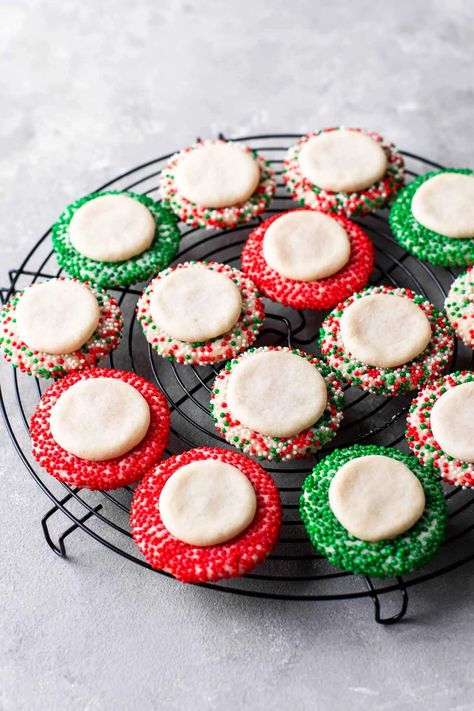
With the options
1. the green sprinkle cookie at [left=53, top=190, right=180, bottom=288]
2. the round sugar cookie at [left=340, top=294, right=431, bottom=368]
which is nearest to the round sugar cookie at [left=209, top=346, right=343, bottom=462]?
the round sugar cookie at [left=340, top=294, right=431, bottom=368]

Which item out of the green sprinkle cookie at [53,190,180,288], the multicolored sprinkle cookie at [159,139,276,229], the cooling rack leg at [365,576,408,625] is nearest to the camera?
the cooling rack leg at [365,576,408,625]

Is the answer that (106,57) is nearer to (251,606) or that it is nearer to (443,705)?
(251,606)

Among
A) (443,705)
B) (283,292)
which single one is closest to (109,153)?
(283,292)

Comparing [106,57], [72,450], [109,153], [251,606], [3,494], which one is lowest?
[251,606]

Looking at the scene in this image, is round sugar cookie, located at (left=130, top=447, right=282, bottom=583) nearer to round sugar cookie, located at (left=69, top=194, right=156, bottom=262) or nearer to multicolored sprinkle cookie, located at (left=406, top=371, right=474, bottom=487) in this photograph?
multicolored sprinkle cookie, located at (left=406, top=371, right=474, bottom=487)

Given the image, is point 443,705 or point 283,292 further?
point 283,292

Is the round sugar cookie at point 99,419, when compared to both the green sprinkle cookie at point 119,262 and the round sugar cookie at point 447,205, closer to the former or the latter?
the green sprinkle cookie at point 119,262

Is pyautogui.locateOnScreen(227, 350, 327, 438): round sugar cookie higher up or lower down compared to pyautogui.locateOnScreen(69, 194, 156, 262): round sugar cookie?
lower down

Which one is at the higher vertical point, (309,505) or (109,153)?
(109,153)
